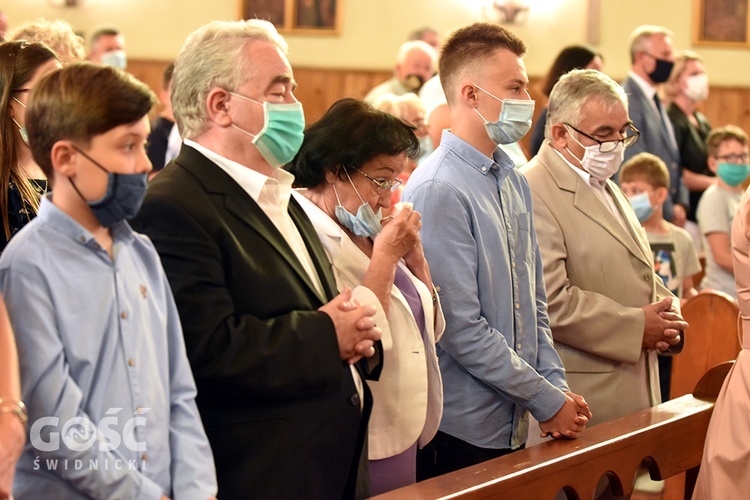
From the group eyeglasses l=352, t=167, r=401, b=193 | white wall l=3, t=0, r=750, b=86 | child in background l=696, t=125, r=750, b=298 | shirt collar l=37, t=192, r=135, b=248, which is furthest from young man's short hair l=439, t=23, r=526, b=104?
white wall l=3, t=0, r=750, b=86

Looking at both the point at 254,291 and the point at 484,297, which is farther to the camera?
the point at 484,297

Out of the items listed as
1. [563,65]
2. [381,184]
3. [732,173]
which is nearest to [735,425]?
[381,184]

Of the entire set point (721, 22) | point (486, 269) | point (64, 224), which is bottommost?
point (486, 269)

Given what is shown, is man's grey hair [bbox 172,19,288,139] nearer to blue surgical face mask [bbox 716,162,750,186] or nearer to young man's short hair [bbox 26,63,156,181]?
young man's short hair [bbox 26,63,156,181]

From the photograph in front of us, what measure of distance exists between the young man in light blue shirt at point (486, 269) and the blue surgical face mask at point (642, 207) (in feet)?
6.13

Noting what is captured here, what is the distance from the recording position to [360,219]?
2652 mm

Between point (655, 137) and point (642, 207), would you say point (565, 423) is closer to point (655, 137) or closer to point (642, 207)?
point (642, 207)

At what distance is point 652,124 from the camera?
652 centimetres

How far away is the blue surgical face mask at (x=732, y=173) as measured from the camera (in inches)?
252

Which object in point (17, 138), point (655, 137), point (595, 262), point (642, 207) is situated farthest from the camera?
point (655, 137)

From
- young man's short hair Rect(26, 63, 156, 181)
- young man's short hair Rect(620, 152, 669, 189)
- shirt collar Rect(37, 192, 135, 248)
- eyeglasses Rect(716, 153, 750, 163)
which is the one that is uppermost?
young man's short hair Rect(26, 63, 156, 181)

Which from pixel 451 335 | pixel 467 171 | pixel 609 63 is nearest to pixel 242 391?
pixel 451 335

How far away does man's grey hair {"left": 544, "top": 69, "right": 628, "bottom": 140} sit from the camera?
11.3ft

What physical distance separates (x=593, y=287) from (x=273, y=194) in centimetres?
139
